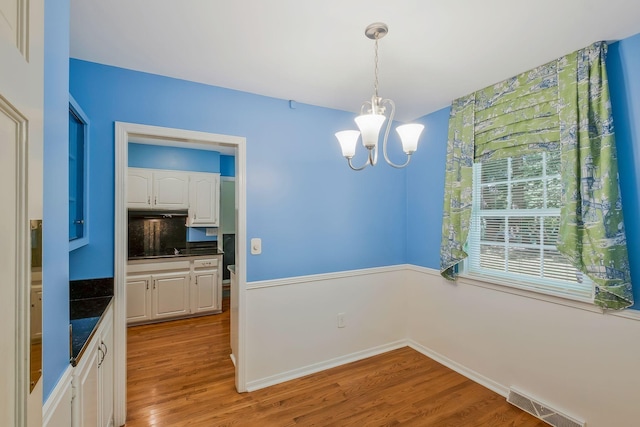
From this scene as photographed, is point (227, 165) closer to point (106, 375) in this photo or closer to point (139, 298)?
point (139, 298)

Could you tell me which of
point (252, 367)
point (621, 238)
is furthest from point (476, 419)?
point (252, 367)

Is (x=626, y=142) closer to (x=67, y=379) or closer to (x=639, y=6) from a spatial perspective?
(x=639, y=6)

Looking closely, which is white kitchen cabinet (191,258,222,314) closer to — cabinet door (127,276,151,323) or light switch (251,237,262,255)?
cabinet door (127,276,151,323)

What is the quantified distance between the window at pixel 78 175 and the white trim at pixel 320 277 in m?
1.22

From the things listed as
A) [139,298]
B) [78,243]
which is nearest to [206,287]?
[139,298]

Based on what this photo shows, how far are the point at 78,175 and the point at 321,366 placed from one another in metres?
2.47

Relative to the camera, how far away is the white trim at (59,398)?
3.04 feet

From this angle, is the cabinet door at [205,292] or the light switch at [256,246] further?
the cabinet door at [205,292]

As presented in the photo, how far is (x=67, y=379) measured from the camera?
1.13 metres

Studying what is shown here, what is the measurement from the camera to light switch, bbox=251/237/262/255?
246 cm

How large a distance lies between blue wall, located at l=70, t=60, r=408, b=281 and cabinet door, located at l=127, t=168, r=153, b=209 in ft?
7.98

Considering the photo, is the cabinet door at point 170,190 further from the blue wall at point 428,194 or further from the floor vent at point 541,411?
the floor vent at point 541,411

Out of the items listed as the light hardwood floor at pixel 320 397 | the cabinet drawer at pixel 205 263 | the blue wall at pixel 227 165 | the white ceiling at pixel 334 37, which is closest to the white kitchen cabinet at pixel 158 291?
the cabinet drawer at pixel 205 263

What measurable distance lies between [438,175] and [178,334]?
3563 millimetres
